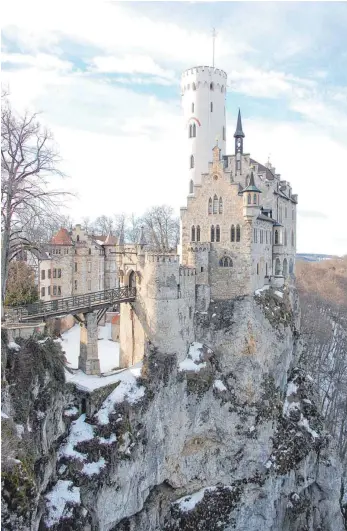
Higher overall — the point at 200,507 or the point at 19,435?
the point at 19,435

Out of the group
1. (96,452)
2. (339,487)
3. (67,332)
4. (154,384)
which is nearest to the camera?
(96,452)

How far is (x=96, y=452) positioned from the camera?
2728 cm

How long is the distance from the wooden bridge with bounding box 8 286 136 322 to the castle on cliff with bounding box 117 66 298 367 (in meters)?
1.19

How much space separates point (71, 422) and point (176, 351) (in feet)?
28.6

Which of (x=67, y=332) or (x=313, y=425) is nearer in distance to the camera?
(x=313, y=425)

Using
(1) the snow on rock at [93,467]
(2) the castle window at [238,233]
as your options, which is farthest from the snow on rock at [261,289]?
(1) the snow on rock at [93,467]

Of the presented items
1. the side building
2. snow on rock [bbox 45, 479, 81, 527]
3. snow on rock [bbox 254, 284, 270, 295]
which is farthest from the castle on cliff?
the side building

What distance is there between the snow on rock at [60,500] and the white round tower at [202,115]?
26782 millimetres

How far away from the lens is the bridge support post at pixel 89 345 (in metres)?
30.5

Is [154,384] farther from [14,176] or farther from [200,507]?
[14,176]

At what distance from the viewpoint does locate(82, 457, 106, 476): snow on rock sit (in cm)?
2650

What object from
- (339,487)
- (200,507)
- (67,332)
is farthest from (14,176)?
(339,487)

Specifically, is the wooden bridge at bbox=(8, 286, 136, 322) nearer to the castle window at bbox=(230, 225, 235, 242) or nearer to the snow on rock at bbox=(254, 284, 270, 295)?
the castle window at bbox=(230, 225, 235, 242)

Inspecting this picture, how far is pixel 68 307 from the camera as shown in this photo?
29.6 meters
